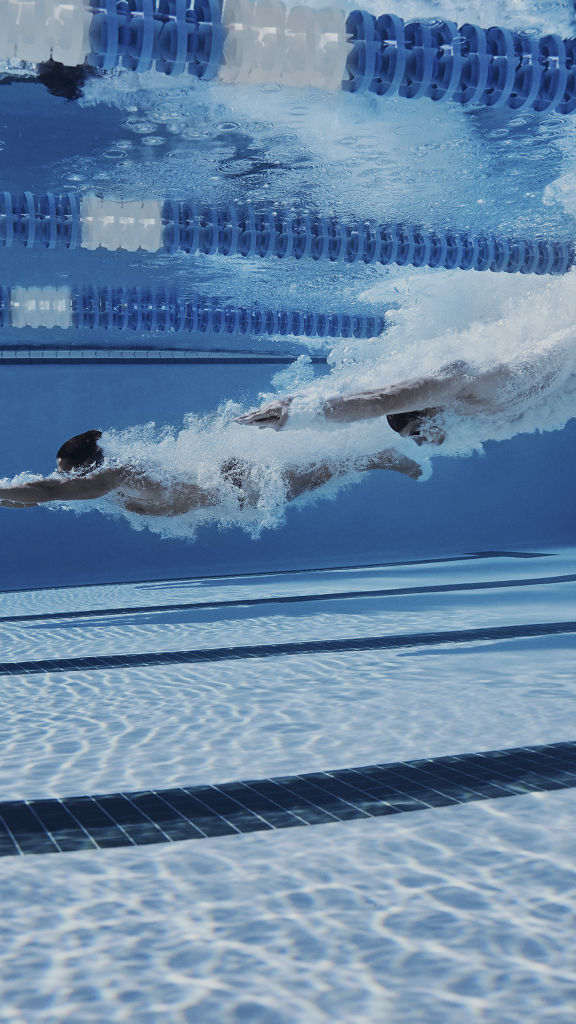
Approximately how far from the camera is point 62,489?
6.79 m

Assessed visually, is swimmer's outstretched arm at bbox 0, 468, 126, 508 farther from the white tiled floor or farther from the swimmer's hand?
the swimmer's hand

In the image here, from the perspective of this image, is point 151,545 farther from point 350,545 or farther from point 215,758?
point 215,758

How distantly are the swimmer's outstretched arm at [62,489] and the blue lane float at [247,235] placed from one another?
60.9 inches

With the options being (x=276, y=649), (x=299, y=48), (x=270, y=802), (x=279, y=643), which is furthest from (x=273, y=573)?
(x=270, y=802)

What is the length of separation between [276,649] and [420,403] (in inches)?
78.7

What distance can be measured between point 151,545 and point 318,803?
33.9 ft

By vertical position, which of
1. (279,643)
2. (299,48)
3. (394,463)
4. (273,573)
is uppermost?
(299,48)

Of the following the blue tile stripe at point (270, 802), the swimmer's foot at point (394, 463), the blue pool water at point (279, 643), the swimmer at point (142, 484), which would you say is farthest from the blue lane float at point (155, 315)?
the blue tile stripe at point (270, 802)

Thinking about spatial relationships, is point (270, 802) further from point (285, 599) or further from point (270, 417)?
point (285, 599)

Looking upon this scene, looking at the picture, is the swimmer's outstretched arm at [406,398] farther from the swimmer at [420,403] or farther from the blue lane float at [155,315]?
the blue lane float at [155,315]

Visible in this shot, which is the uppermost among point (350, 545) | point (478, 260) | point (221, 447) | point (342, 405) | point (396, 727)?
point (478, 260)

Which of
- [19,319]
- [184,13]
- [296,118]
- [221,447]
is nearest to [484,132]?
[296,118]

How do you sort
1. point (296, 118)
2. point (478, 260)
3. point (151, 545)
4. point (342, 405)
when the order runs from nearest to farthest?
1. point (342, 405)
2. point (296, 118)
3. point (478, 260)
4. point (151, 545)

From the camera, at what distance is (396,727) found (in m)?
4.08
